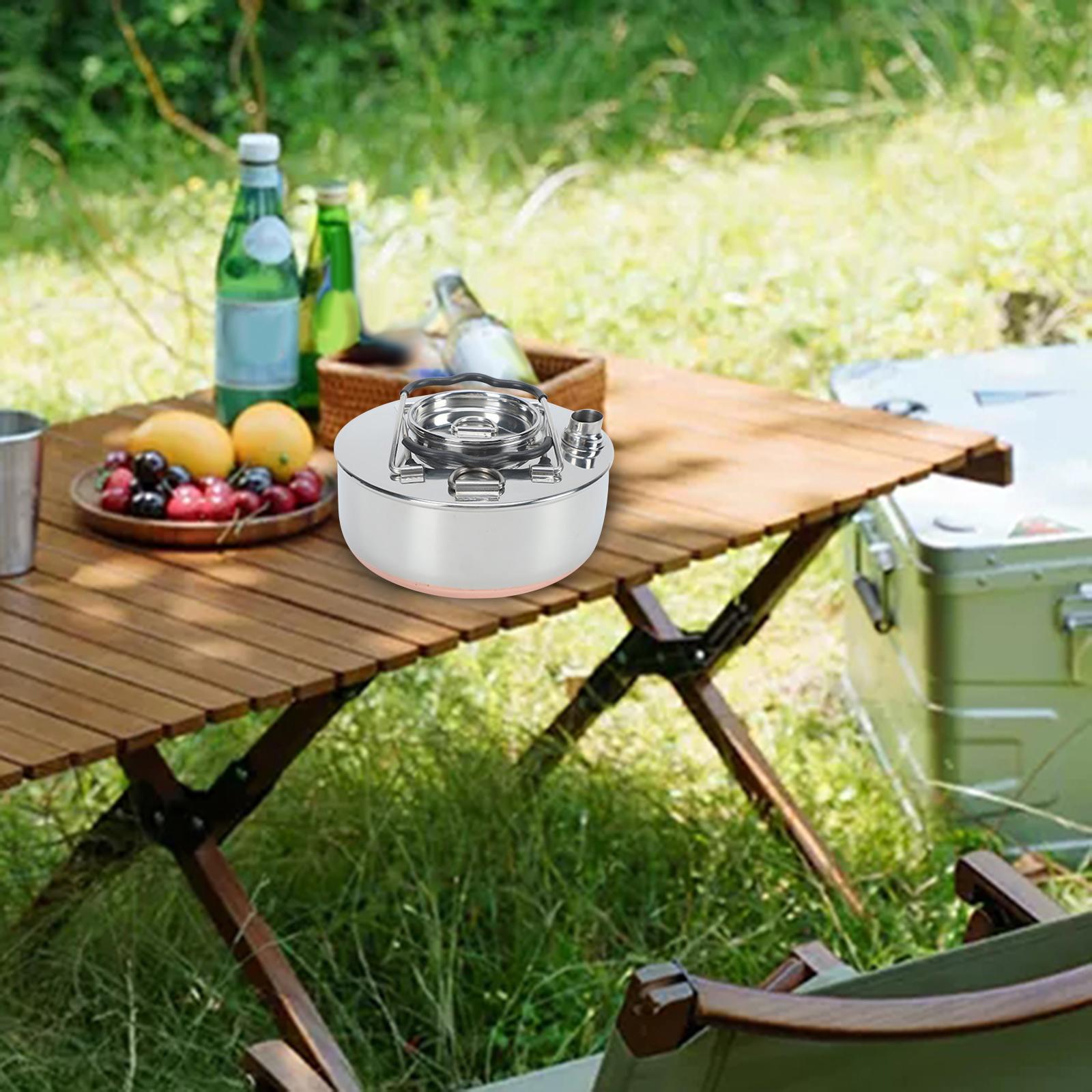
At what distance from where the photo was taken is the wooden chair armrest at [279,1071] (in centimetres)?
213

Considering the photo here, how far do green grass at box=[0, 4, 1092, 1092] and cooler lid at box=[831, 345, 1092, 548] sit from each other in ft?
1.57

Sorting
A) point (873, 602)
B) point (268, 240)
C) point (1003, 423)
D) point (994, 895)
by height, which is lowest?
point (873, 602)

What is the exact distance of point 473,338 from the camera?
159cm

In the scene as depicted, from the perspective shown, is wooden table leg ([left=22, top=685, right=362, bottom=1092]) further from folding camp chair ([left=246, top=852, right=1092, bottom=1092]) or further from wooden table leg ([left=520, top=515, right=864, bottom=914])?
folding camp chair ([left=246, top=852, right=1092, bottom=1092])

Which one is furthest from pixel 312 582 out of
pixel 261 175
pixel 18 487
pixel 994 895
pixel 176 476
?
pixel 994 895

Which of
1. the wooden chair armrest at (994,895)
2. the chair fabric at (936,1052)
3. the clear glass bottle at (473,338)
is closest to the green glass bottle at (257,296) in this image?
the clear glass bottle at (473,338)

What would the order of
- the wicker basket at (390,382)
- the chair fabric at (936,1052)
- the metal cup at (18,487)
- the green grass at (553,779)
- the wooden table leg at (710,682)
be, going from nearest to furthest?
the chair fabric at (936,1052) → the metal cup at (18,487) → the wicker basket at (390,382) → the green grass at (553,779) → the wooden table leg at (710,682)

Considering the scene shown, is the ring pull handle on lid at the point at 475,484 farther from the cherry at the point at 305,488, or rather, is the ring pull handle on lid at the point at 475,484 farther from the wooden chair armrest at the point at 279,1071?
the cherry at the point at 305,488

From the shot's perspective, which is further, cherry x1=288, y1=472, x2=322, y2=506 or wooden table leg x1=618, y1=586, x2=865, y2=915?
wooden table leg x1=618, y1=586, x2=865, y2=915

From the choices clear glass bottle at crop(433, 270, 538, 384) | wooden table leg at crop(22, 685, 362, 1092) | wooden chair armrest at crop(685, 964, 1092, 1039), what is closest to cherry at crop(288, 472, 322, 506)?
wooden table leg at crop(22, 685, 362, 1092)

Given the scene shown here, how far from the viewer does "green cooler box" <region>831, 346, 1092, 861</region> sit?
330cm

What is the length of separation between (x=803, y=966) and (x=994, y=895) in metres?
0.21

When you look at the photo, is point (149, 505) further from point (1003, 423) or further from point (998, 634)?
point (1003, 423)

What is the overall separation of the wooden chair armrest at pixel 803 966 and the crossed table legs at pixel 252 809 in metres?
0.54
